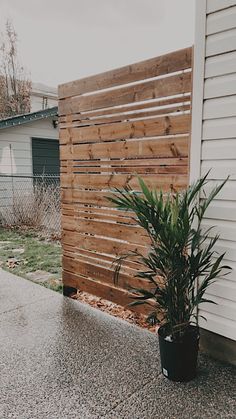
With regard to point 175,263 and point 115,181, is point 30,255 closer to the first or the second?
point 115,181

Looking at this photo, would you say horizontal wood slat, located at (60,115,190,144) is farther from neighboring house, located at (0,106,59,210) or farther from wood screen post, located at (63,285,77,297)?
neighboring house, located at (0,106,59,210)

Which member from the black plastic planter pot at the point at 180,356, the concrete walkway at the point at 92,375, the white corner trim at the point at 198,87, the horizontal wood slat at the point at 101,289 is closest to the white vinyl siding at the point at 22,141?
the horizontal wood slat at the point at 101,289

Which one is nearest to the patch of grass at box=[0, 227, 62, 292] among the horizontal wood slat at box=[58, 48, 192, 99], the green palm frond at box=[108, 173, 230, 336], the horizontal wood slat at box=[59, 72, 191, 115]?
the green palm frond at box=[108, 173, 230, 336]

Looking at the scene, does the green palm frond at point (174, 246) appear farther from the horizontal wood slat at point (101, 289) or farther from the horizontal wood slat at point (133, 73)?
the horizontal wood slat at point (133, 73)

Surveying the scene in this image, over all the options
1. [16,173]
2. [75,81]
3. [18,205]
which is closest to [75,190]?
[75,81]

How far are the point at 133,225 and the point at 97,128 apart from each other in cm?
91

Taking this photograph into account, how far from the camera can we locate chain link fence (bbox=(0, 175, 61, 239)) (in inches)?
243

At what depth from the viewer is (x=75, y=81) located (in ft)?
9.09

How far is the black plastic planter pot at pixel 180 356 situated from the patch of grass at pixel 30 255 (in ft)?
5.79

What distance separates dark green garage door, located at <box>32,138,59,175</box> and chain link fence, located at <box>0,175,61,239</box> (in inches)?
44.0

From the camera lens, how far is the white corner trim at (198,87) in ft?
6.38

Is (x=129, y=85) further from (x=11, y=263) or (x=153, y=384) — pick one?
(x=11, y=263)

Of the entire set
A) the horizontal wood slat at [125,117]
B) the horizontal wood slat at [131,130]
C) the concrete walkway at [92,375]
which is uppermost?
the horizontal wood slat at [125,117]

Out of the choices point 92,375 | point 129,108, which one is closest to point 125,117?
point 129,108
